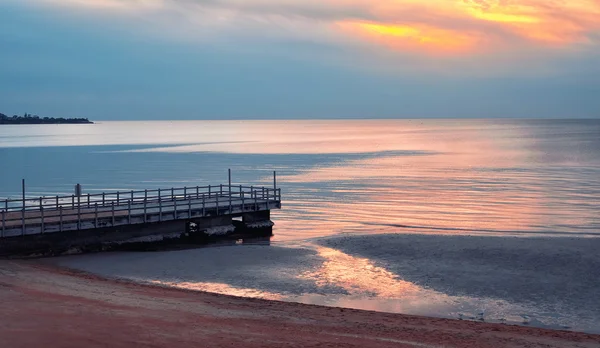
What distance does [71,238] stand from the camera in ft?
94.1

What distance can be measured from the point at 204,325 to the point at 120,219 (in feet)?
47.9

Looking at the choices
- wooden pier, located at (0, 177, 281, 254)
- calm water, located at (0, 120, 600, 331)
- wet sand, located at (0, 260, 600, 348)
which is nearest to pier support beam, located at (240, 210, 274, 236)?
wooden pier, located at (0, 177, 281, 254)

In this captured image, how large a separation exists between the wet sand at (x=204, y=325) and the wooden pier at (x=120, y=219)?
6.04 m

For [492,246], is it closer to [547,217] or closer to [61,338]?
[547,217]

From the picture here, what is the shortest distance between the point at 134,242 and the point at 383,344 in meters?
17.7

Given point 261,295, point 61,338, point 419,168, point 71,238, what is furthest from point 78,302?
point 419,168

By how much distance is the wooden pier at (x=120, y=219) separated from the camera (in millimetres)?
27516

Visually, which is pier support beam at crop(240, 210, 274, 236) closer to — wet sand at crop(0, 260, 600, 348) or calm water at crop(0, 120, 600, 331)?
calm water at crop(0, 120, 600, 331)

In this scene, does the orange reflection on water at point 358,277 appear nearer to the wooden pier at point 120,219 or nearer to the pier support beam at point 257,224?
the pier support beam at point 257,224

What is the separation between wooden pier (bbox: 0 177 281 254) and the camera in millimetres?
27516

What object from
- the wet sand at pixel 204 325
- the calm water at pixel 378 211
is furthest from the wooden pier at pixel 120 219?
the wet sand at pixel 204 325

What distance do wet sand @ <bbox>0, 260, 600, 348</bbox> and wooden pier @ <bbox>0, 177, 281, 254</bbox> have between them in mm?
6036

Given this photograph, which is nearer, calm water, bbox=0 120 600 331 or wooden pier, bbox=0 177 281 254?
calm water, bbox=0 120 600 331

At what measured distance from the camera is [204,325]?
16859 millimetres
